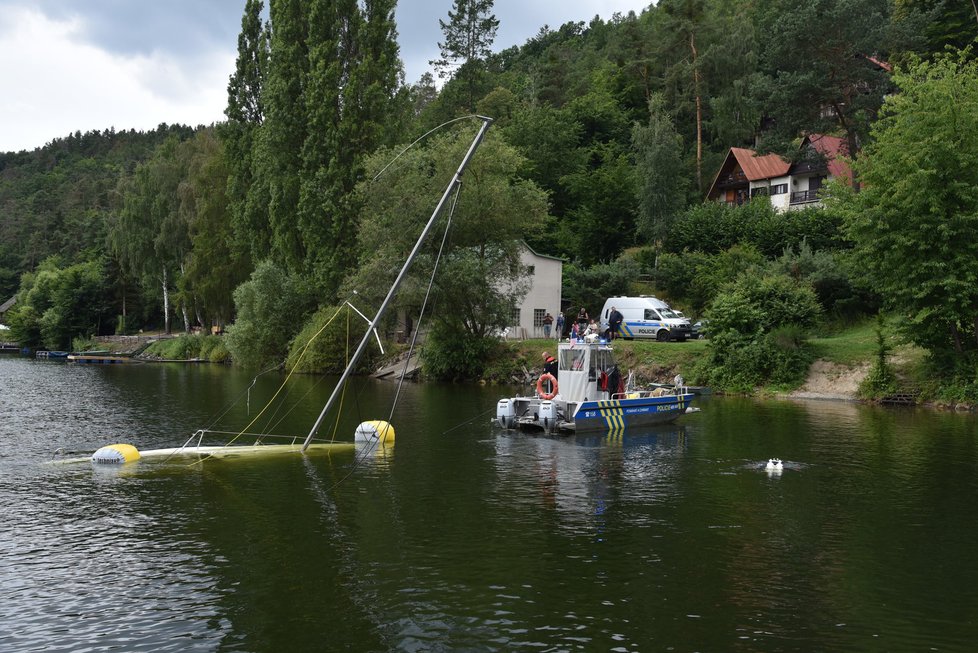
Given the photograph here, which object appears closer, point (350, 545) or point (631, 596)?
point (631, 596)

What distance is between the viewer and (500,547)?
1518 centimetres

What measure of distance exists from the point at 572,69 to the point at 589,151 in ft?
99.3

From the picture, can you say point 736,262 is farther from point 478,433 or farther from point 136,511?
point 136,511

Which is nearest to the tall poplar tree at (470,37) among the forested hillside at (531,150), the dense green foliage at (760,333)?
the forested hillside at (531,150)

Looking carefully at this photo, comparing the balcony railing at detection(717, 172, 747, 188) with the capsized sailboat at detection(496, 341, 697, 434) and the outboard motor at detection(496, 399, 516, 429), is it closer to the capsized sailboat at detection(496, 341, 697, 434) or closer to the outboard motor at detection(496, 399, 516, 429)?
the capsized sailboat at detection(496, 341, 697, 434)

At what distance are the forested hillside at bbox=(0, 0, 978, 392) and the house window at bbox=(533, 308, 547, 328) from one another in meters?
2.94

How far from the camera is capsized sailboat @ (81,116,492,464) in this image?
22406 millimetres

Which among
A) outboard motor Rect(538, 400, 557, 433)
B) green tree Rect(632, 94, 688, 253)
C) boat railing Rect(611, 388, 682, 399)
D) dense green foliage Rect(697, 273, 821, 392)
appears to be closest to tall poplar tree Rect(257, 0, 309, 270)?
green tree Rect(632, 94, 688, 253)

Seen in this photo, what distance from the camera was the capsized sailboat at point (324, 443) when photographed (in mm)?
22406

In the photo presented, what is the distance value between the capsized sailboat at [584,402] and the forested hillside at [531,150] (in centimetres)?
1709

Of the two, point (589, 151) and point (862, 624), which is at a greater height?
point (589, 151)

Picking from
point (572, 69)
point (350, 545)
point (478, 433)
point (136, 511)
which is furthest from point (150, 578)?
point (572, 69)

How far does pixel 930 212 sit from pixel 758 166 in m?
45.3

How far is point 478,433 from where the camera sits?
2983cm
